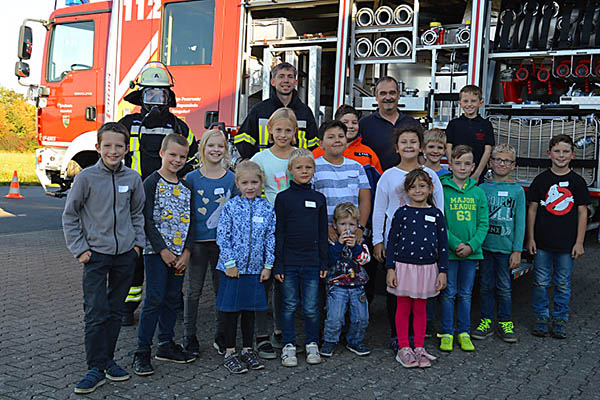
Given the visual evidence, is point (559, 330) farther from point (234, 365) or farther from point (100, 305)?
point (100, 305)

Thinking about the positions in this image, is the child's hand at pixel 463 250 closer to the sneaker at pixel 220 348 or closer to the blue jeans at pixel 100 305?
the sneaker at pixel 220 348

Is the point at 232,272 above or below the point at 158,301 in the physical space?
above

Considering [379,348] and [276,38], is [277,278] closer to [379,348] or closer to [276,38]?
[379,348]

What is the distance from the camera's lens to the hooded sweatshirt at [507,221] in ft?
15.4

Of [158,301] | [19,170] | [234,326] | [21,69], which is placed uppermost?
[21,69]

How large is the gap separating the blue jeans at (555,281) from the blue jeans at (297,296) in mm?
1785

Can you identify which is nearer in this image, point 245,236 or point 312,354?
point 245,236

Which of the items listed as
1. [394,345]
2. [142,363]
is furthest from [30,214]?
[394,345]

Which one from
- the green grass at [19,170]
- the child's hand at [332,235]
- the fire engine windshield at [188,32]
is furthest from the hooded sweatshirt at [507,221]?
the green grass at [19,170]

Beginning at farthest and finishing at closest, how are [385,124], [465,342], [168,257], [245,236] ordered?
[385,124]
[465,342]
[245,236]
[168,257]

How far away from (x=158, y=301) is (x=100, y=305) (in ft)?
1.40

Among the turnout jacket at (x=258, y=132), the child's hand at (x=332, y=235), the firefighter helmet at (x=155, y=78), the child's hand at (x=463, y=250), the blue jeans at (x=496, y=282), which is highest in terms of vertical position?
the firefighter helmet at (x=155, y=78)

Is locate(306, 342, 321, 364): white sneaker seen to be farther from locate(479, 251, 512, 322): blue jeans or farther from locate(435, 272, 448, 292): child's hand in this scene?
locate(479, 251, 512, 322): blue jeans

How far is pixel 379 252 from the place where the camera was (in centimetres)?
442
